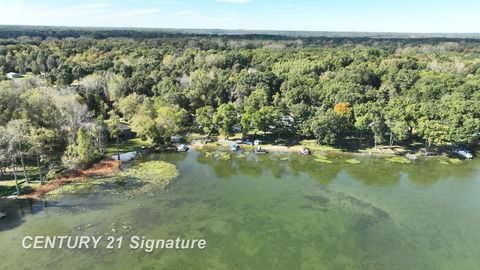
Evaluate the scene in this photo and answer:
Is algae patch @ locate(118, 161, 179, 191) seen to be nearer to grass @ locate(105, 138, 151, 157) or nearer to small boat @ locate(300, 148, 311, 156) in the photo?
grass @ locate(105, 138, 151, 157)

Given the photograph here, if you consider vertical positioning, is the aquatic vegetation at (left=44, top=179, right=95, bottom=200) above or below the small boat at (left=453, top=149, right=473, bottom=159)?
below

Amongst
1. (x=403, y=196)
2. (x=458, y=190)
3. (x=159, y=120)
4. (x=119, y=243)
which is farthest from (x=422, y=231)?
(x=159, y=120)

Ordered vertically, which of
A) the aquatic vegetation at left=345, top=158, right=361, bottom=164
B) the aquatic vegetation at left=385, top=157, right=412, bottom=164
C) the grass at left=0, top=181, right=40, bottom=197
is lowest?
the aquatic vegetation at left=345, top=158, right=361, bottom=164

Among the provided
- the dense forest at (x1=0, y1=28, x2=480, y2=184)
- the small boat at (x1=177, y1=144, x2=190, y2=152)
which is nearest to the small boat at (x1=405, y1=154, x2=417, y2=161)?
the dense forest at (x1=0, y1=28, x2=480, y2=184)

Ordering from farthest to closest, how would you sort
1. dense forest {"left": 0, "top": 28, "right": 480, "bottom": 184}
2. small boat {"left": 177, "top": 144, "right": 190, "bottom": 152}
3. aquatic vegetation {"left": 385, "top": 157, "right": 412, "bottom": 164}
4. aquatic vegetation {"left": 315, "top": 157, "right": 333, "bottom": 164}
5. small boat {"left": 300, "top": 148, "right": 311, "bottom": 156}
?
1. small boat {"left": 177, "top": 144, "right": 190, "bottom": 152}
2. small boat {"left": 300, "top": 148, "right": 311, "bottom": 156}
3. aquatic vegetation {"left": 385, "top": 157, "right": 412, "bottom": 164}
4. aquatic vegetation {"left": 315, "top": 157, "right": 333, "bottom": 164}
5. dense forest {"left": 0, "top": 28, "right": 480, "bottom": 184}

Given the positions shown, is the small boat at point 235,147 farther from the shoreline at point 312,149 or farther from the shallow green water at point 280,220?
the shallow green water at point 280,220

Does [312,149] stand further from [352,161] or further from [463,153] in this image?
[463,153]

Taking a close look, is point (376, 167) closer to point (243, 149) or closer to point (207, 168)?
point (243, 149)
